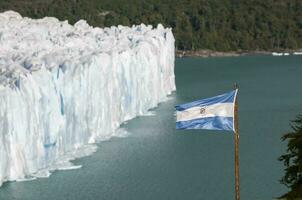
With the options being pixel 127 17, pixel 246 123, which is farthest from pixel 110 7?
pixel 246 123

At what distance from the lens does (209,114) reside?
13.4 meters

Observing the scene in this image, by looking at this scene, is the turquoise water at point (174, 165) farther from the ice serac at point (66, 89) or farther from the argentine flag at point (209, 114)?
the argentine flag at point (209, 114)


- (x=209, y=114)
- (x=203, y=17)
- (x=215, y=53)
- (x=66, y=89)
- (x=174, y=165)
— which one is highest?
(x=203, y=17)

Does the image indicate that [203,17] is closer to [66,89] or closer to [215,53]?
[215,53]

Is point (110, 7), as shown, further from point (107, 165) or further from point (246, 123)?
point (107, 165)

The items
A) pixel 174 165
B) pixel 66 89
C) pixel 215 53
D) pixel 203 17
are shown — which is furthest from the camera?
pixel 203 17

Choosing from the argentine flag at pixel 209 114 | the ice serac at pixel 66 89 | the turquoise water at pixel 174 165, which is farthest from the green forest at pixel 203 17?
the argentine flag at pixel 209 114

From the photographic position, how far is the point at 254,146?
2938cm

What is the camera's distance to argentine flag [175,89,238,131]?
13352 millimetres

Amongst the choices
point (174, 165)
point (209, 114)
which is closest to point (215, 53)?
point (174, 165)

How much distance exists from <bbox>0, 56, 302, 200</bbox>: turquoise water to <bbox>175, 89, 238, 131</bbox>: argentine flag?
8.73m

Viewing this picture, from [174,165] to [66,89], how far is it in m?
5.43

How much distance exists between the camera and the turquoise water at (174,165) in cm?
2242

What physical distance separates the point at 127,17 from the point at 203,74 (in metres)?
44.7
